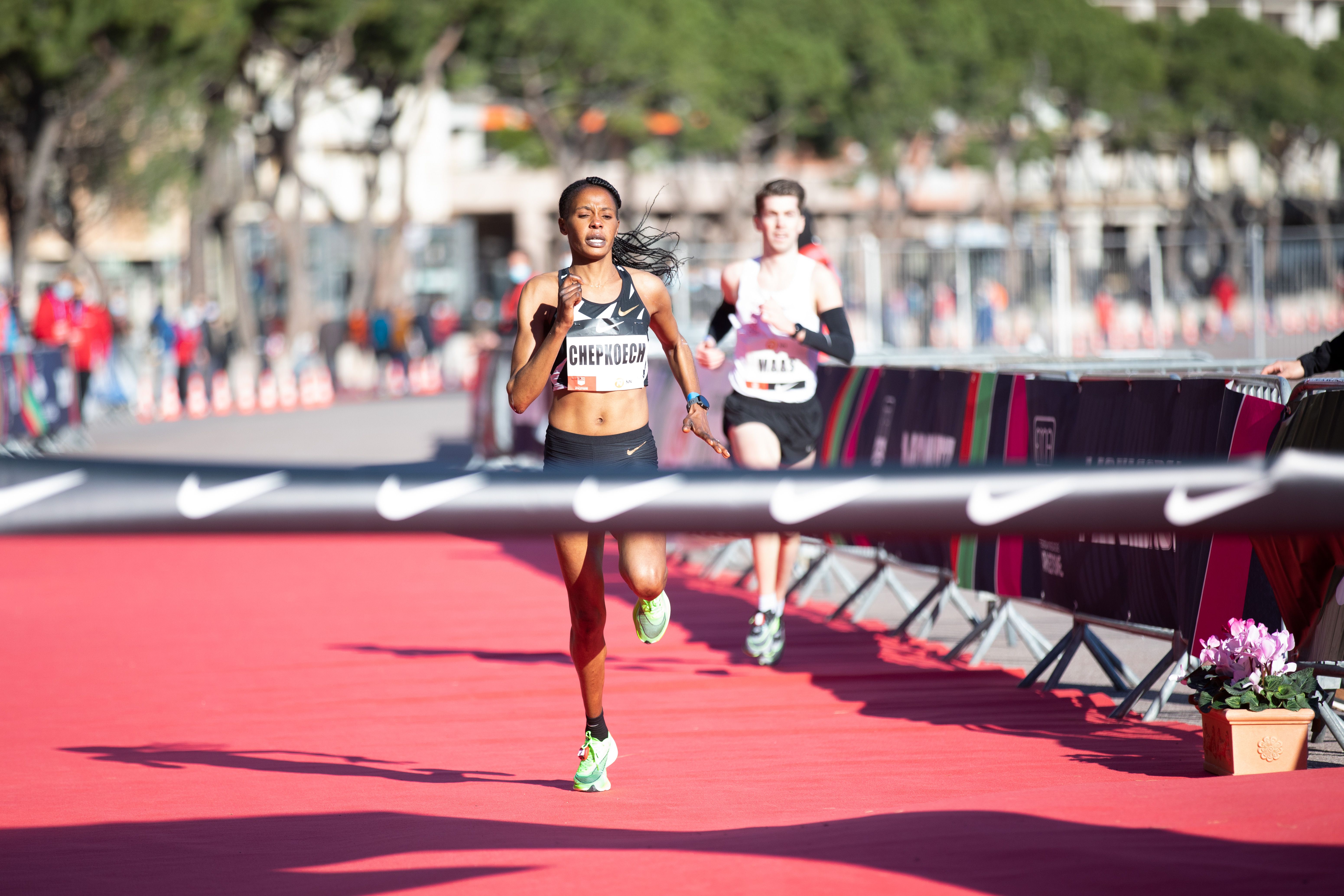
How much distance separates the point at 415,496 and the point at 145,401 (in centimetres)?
3032

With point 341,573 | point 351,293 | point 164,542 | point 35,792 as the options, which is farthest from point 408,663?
point 351,293

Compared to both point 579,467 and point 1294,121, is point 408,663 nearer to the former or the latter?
point 579,467

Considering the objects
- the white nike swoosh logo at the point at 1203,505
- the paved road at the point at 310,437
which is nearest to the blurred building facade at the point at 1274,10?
the paved road at the point at 310,437

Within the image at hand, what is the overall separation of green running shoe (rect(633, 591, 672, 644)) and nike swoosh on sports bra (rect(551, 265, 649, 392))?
0.73m

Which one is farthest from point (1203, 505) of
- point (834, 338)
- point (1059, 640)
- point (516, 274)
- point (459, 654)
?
point (516, 274)

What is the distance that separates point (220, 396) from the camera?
33.4 meters

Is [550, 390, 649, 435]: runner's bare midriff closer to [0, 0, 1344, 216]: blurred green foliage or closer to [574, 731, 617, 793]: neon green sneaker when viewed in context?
[574, 731, 617, 793]: neon green sneaker

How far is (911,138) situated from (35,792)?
5582cm

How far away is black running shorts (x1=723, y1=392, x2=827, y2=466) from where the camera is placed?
8.70 metres

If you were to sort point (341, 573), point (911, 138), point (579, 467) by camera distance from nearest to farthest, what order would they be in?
point (579, 467), point (341, 573), point (911, 138)

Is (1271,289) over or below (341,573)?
over

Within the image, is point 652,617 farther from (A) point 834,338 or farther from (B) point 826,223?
(B) point 826,223

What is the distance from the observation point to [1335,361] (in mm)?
6781

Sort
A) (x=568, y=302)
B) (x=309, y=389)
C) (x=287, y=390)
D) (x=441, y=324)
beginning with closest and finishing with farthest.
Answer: (x=568, y=302), (x=287, y=390), (x=309, y=389), (x=441, y=324)
